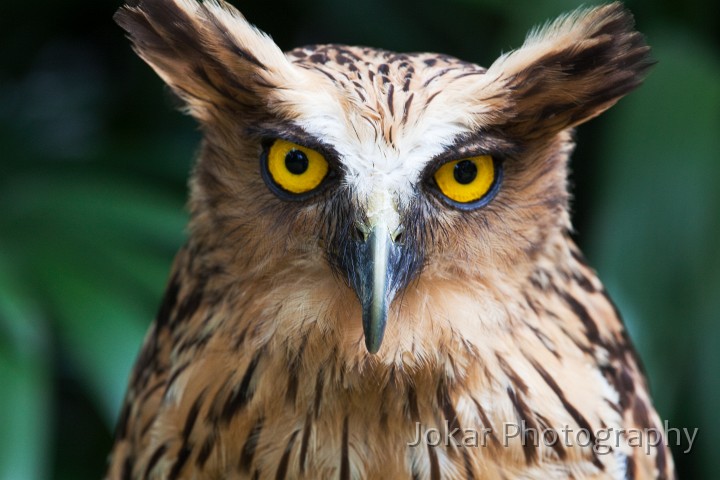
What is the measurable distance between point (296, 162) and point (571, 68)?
35cm

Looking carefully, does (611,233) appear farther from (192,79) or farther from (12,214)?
(12,214)

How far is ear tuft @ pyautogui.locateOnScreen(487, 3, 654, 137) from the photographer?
110 centimetres

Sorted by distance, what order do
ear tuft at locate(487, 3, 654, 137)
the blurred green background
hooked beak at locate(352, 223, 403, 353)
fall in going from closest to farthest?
hooked beak at locate(352, 223, 403, 353), ear tuft at locate(487, 3, 654, 137), the blurred green background

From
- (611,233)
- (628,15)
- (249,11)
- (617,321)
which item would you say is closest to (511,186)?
(628,15)

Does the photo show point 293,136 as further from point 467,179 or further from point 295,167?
point 467,179

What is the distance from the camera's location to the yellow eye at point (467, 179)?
42.4 inches

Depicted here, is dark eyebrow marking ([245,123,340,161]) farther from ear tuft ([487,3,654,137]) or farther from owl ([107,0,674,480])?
ear tuft ([487,3,654,137])

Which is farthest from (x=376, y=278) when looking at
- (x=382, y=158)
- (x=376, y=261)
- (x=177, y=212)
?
(x=177, y=212)

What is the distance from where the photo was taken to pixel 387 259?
1000 millimetres

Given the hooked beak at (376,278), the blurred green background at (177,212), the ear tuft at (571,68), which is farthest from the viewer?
the blurred green background at (177,212)

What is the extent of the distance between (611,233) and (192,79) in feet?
3.82

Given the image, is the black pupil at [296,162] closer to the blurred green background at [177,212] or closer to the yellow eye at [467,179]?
the yellow eye at [467,179]

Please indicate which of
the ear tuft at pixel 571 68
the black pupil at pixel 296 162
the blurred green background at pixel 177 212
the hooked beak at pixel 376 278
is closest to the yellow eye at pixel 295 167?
the black pupil at pixel 296 162

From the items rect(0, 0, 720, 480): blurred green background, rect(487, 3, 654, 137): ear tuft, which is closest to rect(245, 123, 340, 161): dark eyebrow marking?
rect(487, 3, 654, 137): ear tuft
